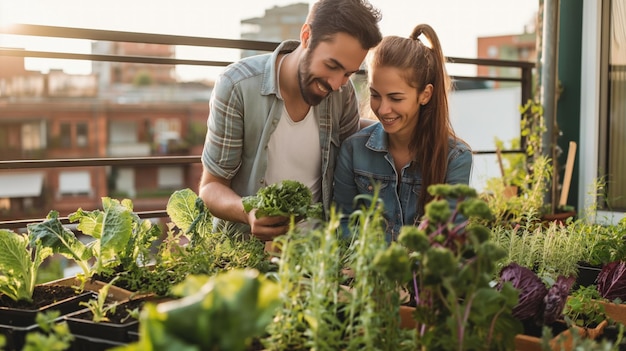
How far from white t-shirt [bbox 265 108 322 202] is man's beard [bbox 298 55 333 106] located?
0.17 m

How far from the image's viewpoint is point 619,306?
1.80 m

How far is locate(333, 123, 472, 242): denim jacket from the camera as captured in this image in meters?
2.31

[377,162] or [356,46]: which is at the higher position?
[356,46]

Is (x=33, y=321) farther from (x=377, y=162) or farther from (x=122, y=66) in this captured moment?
(x=122, y=66)

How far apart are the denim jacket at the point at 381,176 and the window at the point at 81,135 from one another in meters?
57.4

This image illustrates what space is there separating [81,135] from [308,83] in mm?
59071

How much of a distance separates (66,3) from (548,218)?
71549 millimetres

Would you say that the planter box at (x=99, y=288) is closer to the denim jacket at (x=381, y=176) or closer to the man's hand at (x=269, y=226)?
the man's hand at (x=269, y=226)

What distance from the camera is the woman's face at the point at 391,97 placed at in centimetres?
218

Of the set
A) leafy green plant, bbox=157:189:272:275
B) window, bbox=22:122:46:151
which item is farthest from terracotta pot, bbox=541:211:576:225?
window, bbox=22:122:46:151

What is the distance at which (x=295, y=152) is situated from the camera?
2340 millimetres

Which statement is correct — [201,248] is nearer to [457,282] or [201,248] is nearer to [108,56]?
[457,282]

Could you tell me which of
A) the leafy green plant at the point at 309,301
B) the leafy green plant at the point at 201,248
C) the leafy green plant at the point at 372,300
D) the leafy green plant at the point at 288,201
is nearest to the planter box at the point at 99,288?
the leafy green plant at the point at 201,248

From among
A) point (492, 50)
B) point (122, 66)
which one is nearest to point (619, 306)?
point (492, 50)
